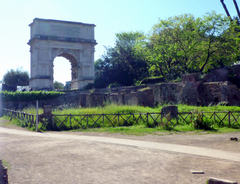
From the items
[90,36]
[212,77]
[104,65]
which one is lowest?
[212,77]

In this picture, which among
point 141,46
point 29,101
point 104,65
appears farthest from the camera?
point 104,65

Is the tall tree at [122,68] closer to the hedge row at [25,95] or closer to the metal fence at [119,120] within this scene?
the hedge row at [25,95]

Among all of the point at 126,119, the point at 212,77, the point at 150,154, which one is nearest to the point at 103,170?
the point at 150,154

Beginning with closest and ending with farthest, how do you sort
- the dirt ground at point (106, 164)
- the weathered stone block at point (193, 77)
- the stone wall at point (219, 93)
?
the dirt ground at point (106, 164) < the stone wall at point (219, 93) < the weathered stone block at point (193, 77)

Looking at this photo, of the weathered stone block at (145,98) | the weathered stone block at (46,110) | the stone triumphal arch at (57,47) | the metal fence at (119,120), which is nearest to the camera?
the metal fence at (119,120)

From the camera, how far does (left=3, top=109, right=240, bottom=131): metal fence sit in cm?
1435

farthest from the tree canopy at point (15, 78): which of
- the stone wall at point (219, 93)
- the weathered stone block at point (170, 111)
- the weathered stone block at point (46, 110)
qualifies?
the weathered stone block at point (170, 111)

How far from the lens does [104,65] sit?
4834 cm

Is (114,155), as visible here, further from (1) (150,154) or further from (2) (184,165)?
(2) (184,165)

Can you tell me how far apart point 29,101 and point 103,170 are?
27341 mm

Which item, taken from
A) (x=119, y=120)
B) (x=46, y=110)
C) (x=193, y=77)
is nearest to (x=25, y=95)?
(x=46, y=110)

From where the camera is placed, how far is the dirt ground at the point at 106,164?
573 centimetres

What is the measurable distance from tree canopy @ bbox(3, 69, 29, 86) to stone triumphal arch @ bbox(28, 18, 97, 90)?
27.4 m

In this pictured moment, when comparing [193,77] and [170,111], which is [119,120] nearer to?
[170,111]
